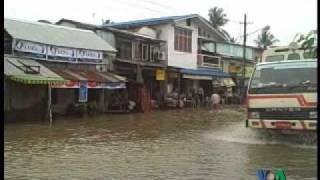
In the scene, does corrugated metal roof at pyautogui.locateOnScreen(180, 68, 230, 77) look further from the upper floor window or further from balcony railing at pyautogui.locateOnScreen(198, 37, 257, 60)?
balcony railing at pyautogui.locateOnScreen(198, 37, 257, 60)

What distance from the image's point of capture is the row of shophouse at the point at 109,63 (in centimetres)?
2267

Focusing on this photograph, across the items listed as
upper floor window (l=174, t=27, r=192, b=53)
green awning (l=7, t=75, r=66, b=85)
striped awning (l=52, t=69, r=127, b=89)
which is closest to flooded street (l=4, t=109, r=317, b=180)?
green awning (l=7, t=75, r=66, b=85)

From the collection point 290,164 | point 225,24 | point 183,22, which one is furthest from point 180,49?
point 290,164

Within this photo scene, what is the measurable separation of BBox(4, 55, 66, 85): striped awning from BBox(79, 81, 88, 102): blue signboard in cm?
188

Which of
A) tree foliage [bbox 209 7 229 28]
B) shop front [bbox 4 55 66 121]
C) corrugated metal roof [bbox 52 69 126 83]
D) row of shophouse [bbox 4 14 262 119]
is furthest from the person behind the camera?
tree foliage [bbox 209 7 229 28]

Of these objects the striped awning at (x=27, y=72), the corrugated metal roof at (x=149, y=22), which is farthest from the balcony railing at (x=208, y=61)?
the striped awning at (x=27, y=72)

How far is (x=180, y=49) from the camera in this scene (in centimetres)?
3641

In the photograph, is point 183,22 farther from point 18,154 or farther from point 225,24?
point 18,154

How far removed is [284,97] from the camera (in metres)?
12.8

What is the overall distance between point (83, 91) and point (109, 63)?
4483 millimetres

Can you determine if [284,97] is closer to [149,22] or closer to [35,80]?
[35,80]

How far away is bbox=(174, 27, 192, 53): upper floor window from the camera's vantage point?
118 ft

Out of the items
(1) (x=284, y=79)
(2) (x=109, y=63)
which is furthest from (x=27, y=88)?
(1) (x=284, y=79)

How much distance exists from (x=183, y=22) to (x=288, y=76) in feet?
78.7
